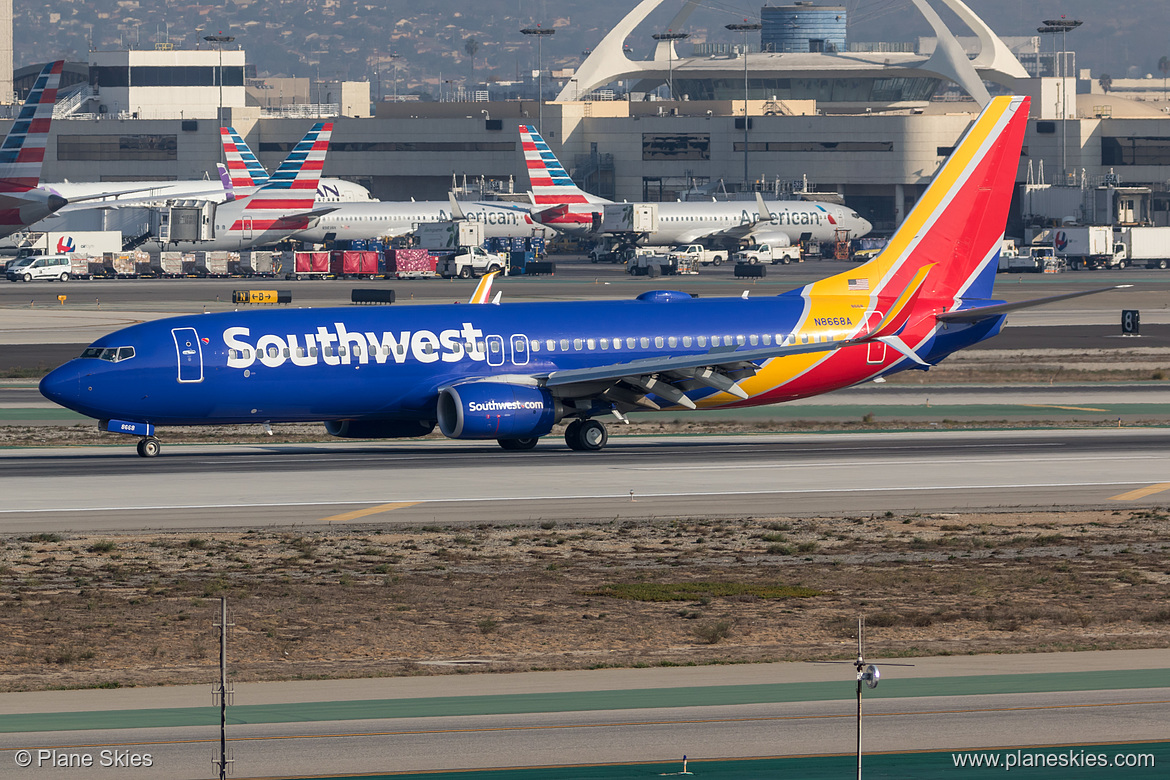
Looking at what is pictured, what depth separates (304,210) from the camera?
153m

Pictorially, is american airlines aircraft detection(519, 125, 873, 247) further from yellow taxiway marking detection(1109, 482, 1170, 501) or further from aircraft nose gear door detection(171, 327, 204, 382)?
yellow taxiway marking detection(1109, 482, 1170, 501)

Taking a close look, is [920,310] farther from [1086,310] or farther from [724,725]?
[1086,310]

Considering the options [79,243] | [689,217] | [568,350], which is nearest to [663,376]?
[568,350]

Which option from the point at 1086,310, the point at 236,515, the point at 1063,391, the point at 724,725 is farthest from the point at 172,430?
the point at 1086,310

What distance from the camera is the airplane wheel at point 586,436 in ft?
164

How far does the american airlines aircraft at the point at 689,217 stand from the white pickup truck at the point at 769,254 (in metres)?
0.88

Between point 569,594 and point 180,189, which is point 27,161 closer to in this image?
point 569,594

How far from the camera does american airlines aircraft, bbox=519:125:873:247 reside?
551 feet

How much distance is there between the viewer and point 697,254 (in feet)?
526

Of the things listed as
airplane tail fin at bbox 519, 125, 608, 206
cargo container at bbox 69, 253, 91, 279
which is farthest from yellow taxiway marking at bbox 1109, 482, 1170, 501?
airplane tail fin at bbox 519, 125, 608, 206

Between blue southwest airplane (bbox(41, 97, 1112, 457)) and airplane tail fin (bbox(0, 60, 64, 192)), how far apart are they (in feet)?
147

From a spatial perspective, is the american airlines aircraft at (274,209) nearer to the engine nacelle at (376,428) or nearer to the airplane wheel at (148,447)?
the engine nacelle at (376,428)

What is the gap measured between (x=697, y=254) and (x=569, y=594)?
132m

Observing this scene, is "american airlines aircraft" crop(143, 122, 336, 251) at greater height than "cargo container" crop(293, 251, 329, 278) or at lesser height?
greater
